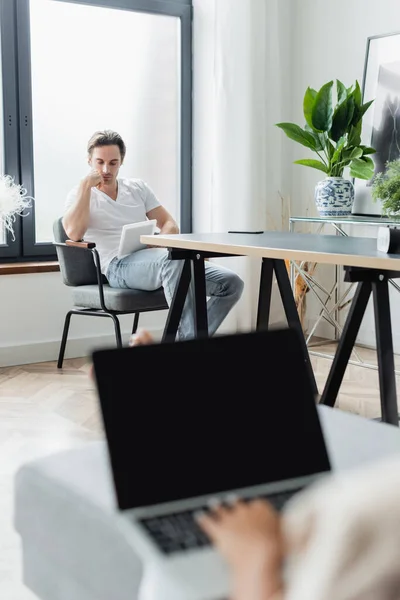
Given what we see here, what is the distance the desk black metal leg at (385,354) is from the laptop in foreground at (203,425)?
5.37 ft

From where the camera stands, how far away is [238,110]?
4.66 metres

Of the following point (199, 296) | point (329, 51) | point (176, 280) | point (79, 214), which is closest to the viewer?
point (199, 296)

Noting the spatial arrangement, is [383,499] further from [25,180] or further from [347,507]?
[25,180]

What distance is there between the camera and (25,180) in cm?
431

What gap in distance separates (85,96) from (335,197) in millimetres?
1491

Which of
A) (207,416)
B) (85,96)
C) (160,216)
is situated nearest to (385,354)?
(207,416)

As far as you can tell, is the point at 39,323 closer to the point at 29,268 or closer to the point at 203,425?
the point at 29,268

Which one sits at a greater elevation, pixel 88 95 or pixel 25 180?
pixel 88 95

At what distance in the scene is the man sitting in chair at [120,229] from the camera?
3738 mm

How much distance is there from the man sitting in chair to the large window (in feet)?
1.40

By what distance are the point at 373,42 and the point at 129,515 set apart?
4021mm

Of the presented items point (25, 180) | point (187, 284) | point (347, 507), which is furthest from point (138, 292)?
point (347, 507)

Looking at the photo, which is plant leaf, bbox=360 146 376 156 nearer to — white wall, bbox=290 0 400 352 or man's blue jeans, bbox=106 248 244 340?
white wall, bbox=290 0 400 352

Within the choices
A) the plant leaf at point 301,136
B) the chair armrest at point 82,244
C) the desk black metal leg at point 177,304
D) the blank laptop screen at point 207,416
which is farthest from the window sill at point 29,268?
the blank laptop screen at point 207,416
